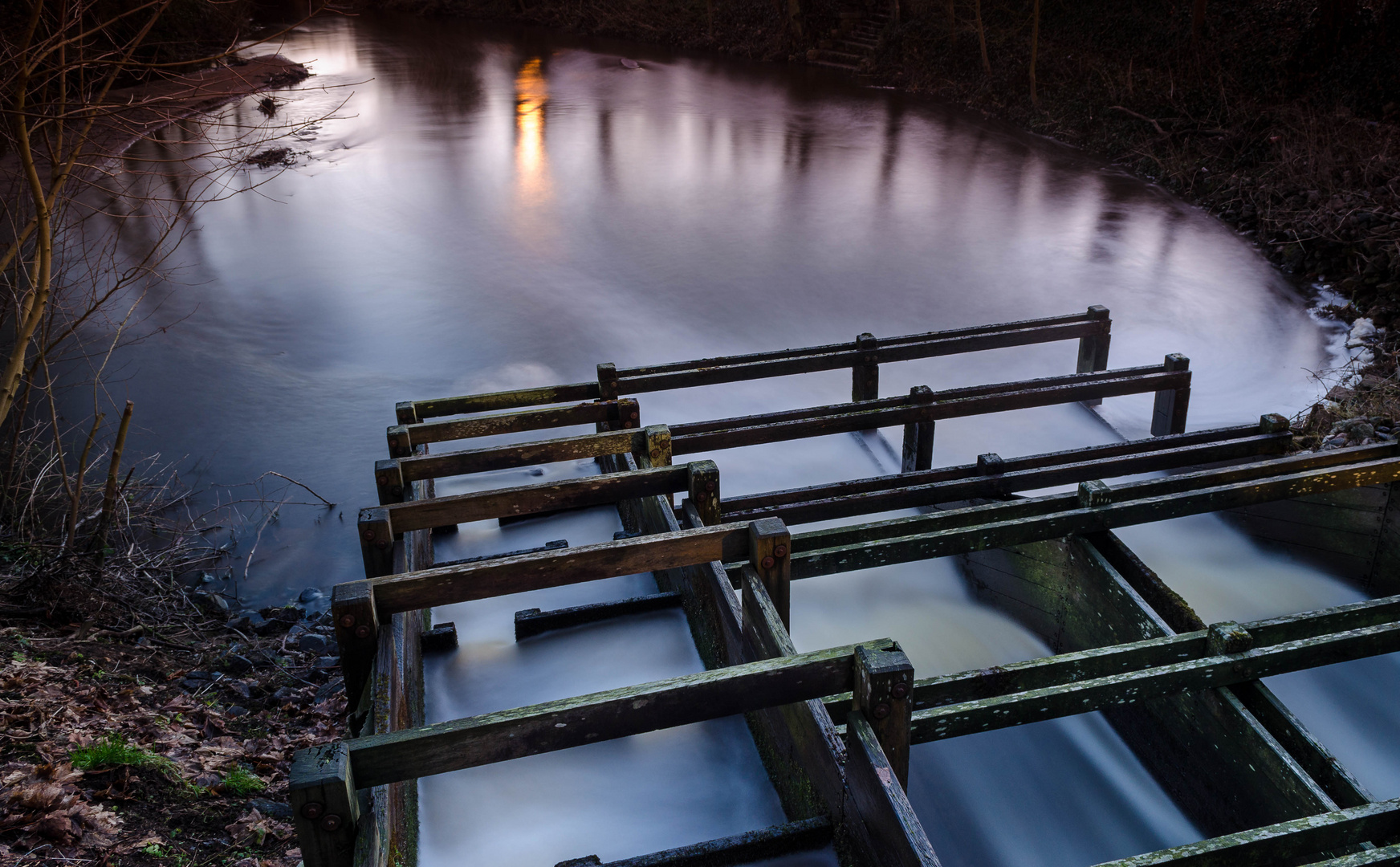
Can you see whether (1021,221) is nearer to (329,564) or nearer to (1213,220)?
(1213,220)

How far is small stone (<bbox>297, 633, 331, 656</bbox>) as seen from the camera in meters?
5.34

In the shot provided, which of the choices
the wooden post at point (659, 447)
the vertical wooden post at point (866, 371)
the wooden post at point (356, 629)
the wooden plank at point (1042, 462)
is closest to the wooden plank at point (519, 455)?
the wooden post at point (659, 447)

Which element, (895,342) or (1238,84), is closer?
(895,342)

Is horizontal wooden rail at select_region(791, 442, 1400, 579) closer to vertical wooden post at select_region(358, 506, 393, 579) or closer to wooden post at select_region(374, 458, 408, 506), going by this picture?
vertical wooden post at select_region(358, 506, 393, 579)

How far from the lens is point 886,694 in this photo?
7.34 feet

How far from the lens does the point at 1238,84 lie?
1329cm

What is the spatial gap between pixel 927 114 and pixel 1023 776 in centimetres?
1619

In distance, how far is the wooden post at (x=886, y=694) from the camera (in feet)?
7.32

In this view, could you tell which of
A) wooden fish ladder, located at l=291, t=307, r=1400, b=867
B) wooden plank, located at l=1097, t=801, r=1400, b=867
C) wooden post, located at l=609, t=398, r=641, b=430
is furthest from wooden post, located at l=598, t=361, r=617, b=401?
wooden plank, located at l=1097, t=801, r=1400, b=867

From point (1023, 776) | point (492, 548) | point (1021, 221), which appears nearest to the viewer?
point (1023, 776)

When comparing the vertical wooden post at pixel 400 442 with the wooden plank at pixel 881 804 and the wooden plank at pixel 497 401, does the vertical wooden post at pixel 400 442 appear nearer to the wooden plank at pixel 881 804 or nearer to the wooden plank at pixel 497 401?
the wooden plank at pixel 497 401

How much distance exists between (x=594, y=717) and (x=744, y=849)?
2.32ft

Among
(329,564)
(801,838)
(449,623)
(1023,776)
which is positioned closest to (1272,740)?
(1023,776)

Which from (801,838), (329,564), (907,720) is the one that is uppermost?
(907,720)
